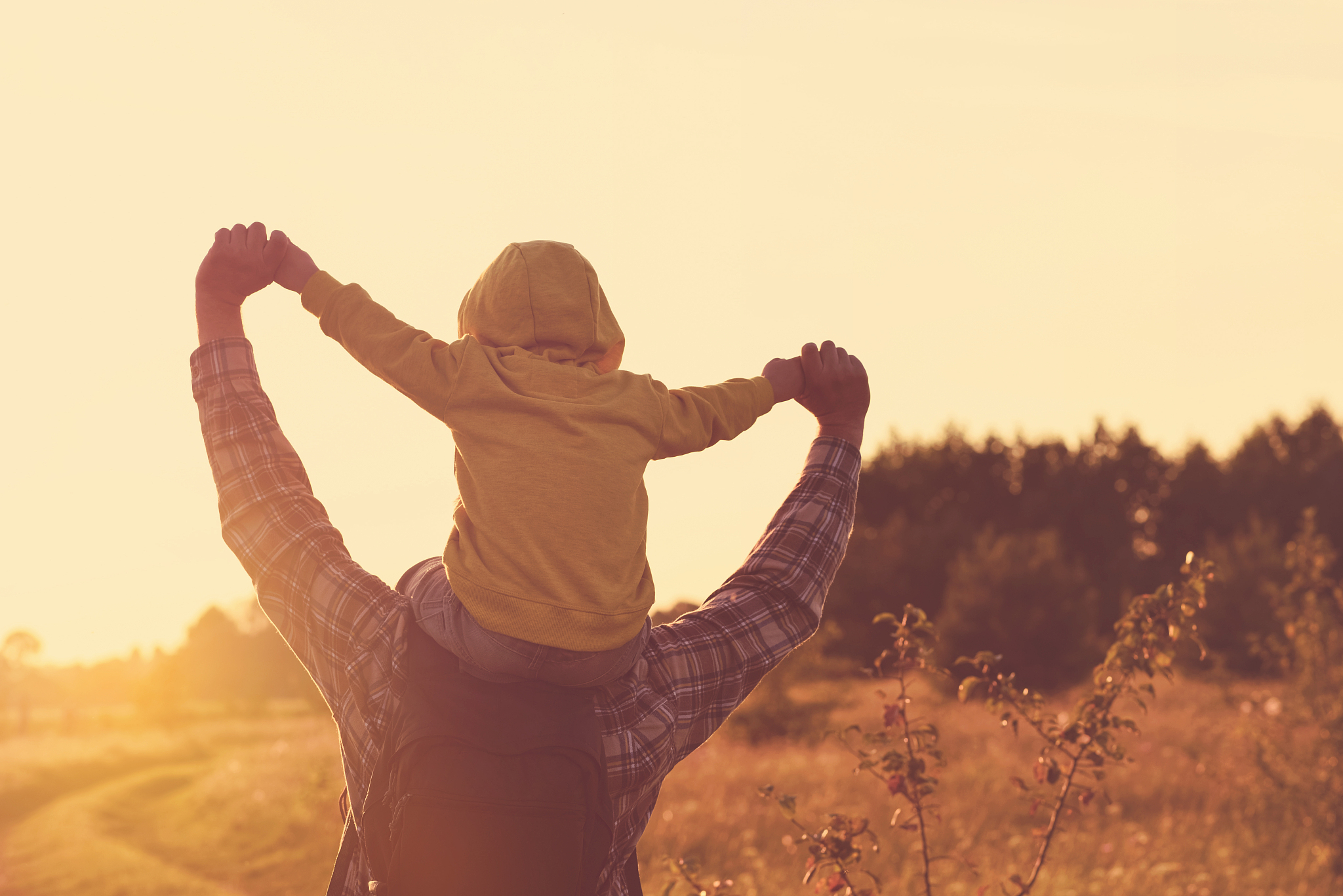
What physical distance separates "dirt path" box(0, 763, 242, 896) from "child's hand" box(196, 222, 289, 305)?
1148 cm

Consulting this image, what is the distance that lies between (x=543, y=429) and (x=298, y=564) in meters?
0.44

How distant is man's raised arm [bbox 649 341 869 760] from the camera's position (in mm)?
1825

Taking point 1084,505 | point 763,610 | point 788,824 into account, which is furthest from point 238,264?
point 1084,505

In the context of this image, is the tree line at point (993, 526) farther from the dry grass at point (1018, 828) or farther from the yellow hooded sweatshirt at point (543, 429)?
the yellow hooded sweatshirt at point (543, 429)

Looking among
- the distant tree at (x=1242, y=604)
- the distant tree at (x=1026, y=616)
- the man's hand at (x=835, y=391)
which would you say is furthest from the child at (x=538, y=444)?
the distant tree at (x=1242, y=604)

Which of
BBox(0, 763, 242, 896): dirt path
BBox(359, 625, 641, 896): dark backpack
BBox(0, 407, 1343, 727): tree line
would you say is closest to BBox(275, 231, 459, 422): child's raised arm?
BBox(359, 625, 641, 896): dark backpack

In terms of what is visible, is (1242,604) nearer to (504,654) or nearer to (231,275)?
(504,654)

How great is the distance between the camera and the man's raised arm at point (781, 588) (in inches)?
71.9

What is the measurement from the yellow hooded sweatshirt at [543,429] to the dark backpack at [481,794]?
0.12m

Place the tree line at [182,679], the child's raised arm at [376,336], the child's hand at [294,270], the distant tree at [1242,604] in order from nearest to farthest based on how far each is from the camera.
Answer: the child's raised arm at [376,336]
the child's hand at [294,270]
the distant tree at [1242,604]
the tree line at [182,679]

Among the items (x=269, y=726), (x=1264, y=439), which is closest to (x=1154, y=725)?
(x=269, y=726)

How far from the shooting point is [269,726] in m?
29.8

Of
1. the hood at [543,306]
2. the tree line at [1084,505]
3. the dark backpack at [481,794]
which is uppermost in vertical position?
the tree line at [1084,505]

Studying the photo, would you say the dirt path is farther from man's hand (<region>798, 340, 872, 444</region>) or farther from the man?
man's hand (<region>798, 340, 872, 444</region>)
